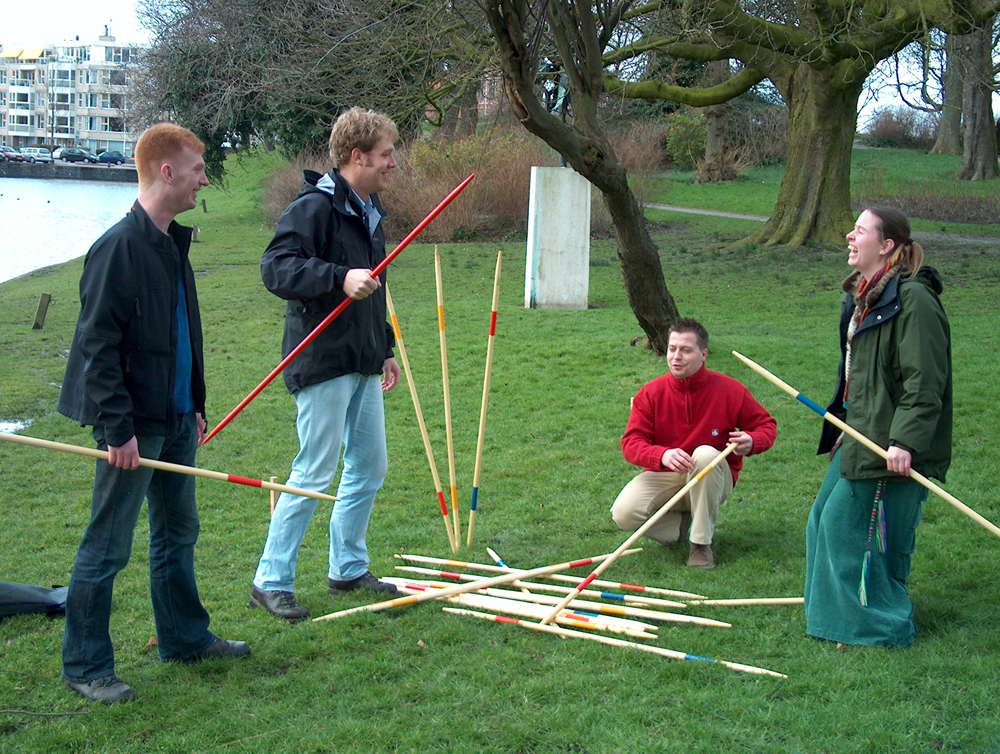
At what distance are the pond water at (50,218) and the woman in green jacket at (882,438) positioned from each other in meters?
14.3

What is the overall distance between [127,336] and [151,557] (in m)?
0.92

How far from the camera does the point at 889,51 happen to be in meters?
13.9

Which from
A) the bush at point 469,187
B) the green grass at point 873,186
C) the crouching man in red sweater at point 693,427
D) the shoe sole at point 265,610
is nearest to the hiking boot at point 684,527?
the crouching man in red sweater at point 693,427

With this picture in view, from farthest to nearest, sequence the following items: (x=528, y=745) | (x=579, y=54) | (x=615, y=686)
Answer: (x=579, y=54)
(x=615, y=686)
(x=528, y=745)

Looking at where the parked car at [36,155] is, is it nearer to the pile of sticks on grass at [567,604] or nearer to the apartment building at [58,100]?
the apartment building at [58,100]

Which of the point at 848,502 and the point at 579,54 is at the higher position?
the point at 579,54

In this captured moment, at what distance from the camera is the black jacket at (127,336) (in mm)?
3180

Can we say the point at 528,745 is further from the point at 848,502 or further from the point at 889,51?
the point at 889,51

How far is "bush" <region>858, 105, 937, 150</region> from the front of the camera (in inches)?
1676

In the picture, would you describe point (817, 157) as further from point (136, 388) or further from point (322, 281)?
point (136, 388)

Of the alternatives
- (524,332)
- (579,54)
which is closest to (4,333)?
(524,332)

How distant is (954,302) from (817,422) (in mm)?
5738

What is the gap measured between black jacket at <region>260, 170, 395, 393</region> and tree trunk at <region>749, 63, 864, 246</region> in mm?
13125

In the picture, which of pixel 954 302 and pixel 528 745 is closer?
pixel 528 745
